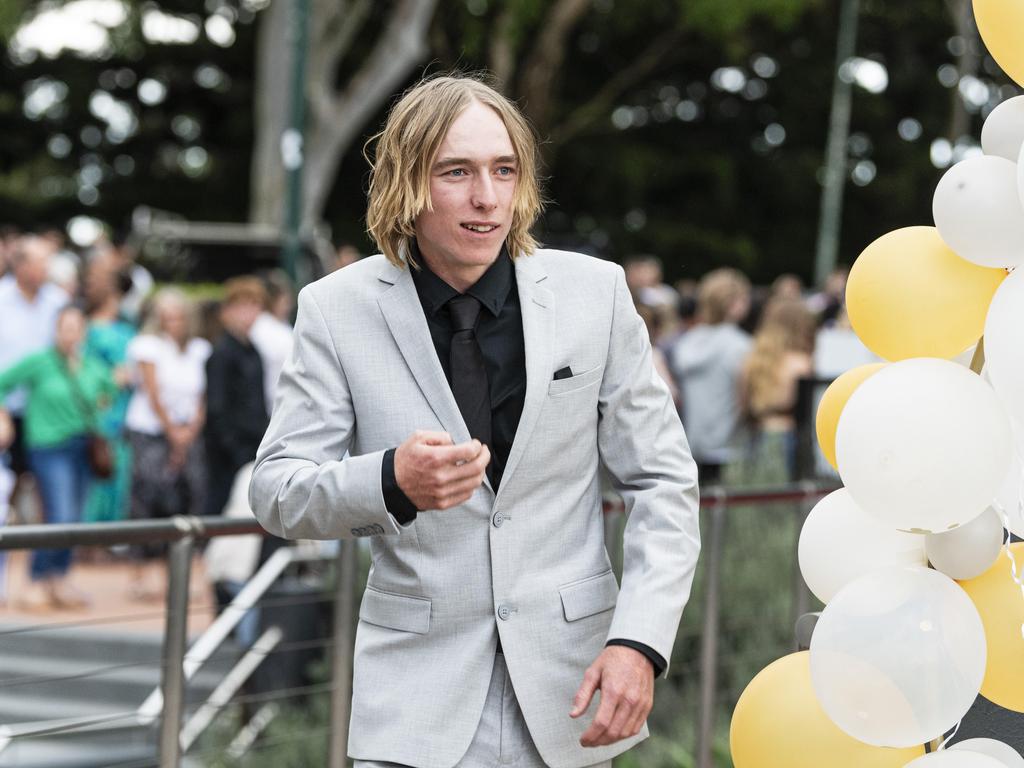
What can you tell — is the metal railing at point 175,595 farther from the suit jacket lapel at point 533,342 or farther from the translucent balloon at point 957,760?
the translucent balloon at point 957,760

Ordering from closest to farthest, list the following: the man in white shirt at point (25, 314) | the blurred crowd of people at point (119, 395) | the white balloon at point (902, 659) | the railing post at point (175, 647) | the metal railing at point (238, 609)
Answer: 1. the white balloon at point (902, 659)
2. the metal railing at point (238, 609)
3. the railing post at point (175, 647)
4. the blurred crowd of people at point (119, 395)
5. the man in white shirt at point (25, 314)

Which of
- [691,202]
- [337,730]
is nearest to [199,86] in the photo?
[691,202]

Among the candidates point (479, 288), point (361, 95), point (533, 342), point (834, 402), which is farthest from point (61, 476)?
point (361, 95)

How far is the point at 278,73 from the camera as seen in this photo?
64.8 feet

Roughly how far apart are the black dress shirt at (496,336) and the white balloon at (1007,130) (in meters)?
0.86

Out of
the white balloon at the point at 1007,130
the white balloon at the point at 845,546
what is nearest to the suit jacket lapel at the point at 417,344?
the white balloon at the point at 845,546

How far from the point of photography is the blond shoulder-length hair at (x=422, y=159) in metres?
2.87

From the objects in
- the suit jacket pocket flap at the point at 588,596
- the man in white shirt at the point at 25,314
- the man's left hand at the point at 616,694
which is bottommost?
the man in white shirt at the point at 25,314

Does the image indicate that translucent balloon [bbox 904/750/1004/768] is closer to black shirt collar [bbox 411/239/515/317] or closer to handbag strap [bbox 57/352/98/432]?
black shirt collar [bbox 411/239/515/317]

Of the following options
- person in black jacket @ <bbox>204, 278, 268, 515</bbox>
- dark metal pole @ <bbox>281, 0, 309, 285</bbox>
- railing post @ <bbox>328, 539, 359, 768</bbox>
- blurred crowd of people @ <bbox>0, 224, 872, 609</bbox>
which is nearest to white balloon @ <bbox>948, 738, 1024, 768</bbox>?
railing post @ <bbox>328, 539, 359, 768</bbox>

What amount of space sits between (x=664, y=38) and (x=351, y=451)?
96.7 ft

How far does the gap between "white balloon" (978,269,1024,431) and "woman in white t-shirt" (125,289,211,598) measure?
785 cm

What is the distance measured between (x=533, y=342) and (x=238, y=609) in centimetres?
Answer: 249

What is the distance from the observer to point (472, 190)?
2.85 m
